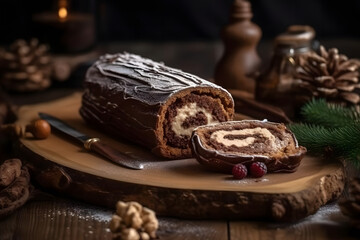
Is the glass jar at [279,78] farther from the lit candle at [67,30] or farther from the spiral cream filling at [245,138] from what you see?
the lit candle at [67,30]

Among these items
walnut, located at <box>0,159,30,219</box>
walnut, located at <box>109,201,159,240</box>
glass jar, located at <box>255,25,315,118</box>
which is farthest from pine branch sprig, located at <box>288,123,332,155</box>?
walnut, located at <box>0,159,30,219</box>

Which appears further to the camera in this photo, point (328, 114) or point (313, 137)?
point (328, 114)

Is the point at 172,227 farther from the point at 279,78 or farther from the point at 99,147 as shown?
the point at 279,78

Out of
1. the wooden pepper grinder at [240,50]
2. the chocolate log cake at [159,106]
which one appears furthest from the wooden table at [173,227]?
the wooden pepper grinder at [240,50]

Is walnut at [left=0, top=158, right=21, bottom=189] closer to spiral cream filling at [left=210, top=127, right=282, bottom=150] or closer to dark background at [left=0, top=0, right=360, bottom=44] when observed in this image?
spiral cream filling at [left=210, top=127, right=282, bottom=150]

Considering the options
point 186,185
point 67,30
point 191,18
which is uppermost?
point 186,185

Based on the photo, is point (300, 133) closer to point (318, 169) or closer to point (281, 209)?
point (318, 169)

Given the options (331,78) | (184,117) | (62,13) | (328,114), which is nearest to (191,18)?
(62,13)
